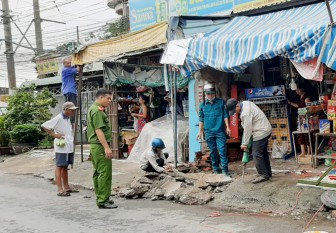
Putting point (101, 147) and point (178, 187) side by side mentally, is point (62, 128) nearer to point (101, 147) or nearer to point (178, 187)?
point (101, 147)

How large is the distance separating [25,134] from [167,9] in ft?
23.9

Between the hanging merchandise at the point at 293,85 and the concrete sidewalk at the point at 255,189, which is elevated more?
the hanging merchandise at the point at 293,85

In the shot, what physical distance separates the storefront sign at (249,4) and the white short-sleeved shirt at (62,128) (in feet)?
15.9

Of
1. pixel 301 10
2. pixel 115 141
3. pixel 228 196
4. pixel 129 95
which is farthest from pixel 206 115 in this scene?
pixel 129 95

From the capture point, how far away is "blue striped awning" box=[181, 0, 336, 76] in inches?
271

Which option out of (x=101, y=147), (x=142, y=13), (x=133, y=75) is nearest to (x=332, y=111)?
(x=101, y=147)

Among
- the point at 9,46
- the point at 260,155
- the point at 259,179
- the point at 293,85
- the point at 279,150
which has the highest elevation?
the point at 9,46

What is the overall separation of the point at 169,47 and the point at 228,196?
3.48 m

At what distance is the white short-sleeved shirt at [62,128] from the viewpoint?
8.71 metres

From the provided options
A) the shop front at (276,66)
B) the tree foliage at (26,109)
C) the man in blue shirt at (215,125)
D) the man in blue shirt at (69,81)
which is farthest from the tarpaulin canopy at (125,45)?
the tree foliage at (26,109)

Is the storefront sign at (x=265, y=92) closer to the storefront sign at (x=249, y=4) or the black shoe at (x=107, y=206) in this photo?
the storefront sign at (x=249, y=4)

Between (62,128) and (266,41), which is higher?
(266,41)

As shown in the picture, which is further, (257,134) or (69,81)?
(69,81)

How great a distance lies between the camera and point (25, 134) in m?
16.3
